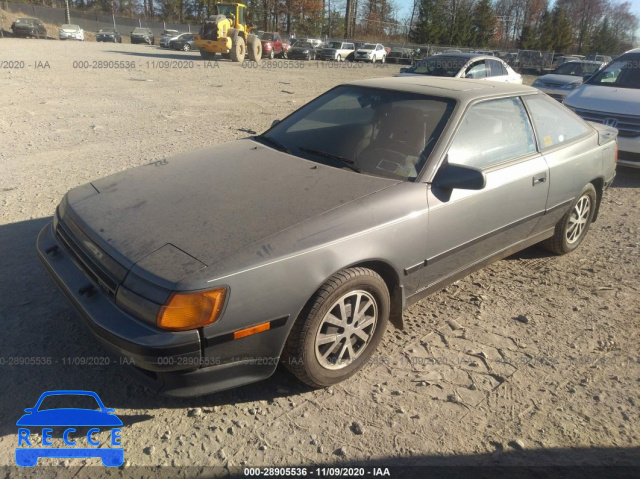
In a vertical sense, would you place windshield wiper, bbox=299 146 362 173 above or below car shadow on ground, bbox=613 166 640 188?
above

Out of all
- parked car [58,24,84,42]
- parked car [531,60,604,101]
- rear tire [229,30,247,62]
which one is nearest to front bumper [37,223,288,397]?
parked car [531,60,604,101]

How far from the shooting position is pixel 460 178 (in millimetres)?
2943

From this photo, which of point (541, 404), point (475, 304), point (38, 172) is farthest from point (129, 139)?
point (541, 404)

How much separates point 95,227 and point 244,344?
107 centimetres

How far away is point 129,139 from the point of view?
7.74m

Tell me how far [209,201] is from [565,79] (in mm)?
14792

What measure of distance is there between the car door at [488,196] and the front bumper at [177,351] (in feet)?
3.97

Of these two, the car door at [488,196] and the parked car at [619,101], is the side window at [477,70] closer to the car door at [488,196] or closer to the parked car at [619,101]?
the parked car at [619,101]

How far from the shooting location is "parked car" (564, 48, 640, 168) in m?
6.81

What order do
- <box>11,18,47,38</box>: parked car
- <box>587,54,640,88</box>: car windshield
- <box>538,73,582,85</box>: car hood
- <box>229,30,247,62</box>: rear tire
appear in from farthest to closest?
1. <box>11,18,47,38</box>: parked car
2. <box>229,30,247,62</box>: rear tire
3. <box>538,73,582,85</box>: car hood
4. <box>587,54,640,88</box>: car windshield

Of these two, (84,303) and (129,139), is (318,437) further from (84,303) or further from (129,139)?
(129,139)

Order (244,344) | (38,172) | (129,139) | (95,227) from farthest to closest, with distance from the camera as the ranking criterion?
(129,139) → (38,172) → (95,227) → (244,344)

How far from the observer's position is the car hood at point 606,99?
22.9 ft

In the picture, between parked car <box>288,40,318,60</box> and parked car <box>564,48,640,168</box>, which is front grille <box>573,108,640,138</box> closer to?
parked car <box>564,48,640,168</box>
